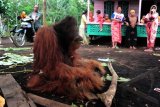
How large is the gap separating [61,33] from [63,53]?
33 centimetres

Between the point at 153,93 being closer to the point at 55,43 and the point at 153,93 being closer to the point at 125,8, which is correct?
the point at 55,43

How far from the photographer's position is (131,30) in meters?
12.2

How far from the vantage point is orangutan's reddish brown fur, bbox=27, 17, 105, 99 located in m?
4.55

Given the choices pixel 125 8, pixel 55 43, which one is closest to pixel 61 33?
pixel 55 43

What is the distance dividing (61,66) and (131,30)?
8.03 meters

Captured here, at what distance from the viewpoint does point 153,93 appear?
496cm

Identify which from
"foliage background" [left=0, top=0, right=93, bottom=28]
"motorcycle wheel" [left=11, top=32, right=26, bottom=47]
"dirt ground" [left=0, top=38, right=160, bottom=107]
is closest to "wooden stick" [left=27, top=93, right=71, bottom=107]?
"dirt ground" [left=0, top=38, right=160, bottom=107]

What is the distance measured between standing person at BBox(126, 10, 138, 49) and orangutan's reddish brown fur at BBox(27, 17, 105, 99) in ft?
24.0

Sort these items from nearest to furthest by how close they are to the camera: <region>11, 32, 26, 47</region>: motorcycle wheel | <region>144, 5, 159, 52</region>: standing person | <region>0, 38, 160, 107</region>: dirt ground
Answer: <region>0, 38, 160, 107</region>: dirt ground → <region>144, 5, 159, 52</region>: standing person → <region>11, 32, 26, 47</region>: motorcycle wheel

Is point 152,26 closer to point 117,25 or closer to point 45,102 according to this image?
point 117,25

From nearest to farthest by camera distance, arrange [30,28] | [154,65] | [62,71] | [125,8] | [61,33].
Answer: [62,71] → [61,33] → [154,65] → [30,28] → [125,8]

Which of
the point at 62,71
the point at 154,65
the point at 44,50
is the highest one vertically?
the point at 44,50

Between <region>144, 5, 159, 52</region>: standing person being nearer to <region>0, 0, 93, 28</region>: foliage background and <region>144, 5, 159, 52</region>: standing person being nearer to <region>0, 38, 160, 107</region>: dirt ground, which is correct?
<region>0, 38, 160, 107</region>: dirt ground

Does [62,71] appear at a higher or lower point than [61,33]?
lower
